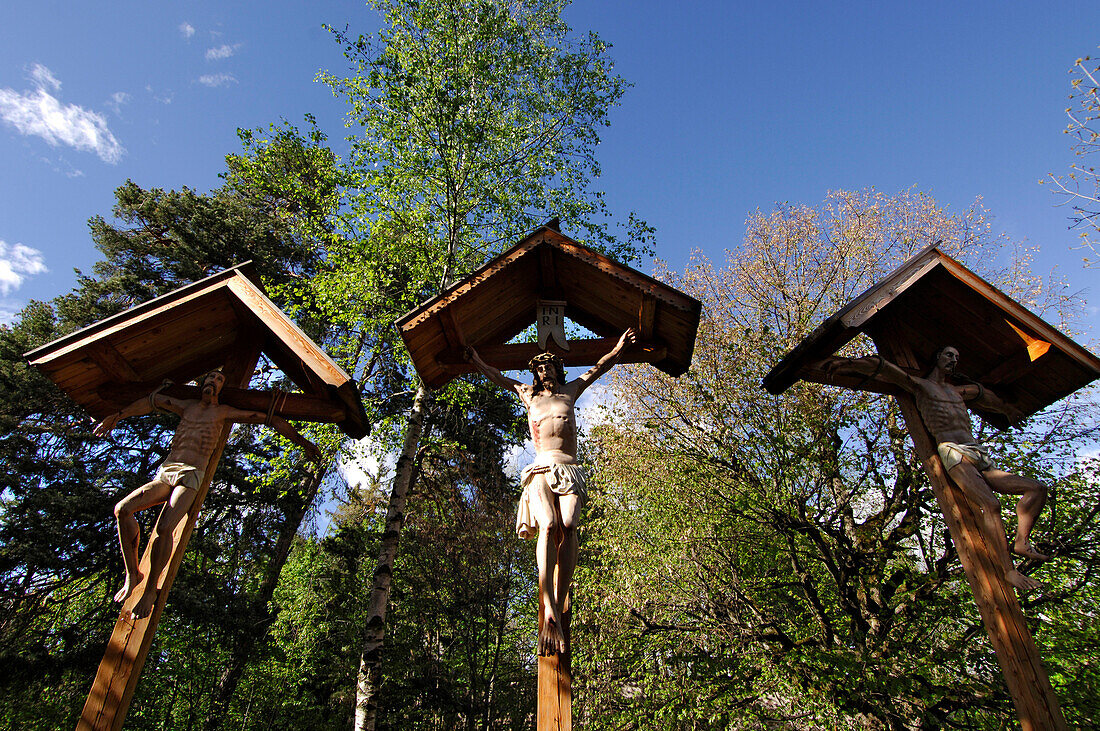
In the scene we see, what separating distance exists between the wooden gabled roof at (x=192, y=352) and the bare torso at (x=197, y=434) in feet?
0.78

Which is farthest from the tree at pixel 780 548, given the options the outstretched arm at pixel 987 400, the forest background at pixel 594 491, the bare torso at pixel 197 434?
the bare torso at pixel 197 434

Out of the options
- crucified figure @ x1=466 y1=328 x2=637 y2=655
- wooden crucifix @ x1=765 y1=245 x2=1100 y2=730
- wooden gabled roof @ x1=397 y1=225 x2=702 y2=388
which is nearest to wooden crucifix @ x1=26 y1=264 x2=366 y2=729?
wooden gabled roof @ x1=397 y1=225 x2=702 y2=388

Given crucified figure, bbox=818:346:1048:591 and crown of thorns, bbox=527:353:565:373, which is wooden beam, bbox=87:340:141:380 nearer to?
crown of thorns, bbox=527:353:565:373

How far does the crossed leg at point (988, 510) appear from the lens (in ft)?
12.2

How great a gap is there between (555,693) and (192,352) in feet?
14.8

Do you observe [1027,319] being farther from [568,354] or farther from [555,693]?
[555,693]

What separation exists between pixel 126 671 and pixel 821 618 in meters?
9.66

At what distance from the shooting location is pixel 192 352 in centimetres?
546

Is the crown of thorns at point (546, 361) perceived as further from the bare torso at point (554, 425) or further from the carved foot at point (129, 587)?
the carved foot at point (129, 587)

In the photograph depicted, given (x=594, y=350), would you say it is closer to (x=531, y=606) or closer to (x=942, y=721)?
(x=942, y=721)

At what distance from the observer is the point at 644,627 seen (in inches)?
464

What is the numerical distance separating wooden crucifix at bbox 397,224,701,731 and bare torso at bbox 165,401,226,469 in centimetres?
171

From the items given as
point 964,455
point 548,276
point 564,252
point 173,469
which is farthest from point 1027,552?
point 173,469

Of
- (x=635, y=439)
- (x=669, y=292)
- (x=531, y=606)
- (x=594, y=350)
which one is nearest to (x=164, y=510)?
(x=594, y=350)
